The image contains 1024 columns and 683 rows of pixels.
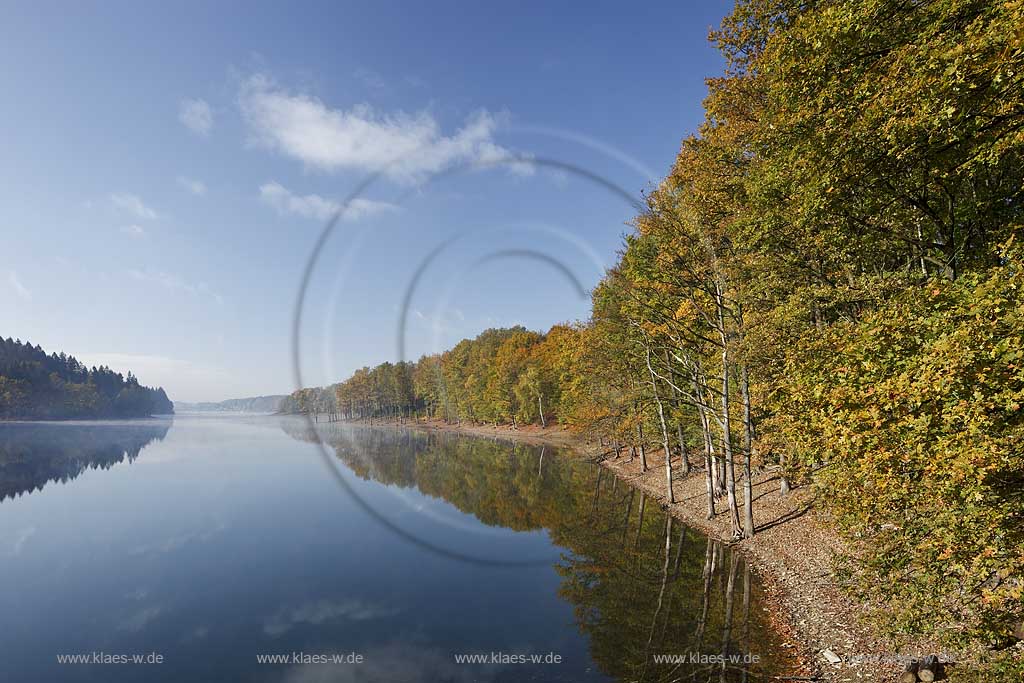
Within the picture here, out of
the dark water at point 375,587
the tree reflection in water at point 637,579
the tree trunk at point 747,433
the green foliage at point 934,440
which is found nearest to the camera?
the green foliage at point 934,440

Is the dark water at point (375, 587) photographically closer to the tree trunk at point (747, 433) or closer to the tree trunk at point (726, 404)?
the tree trunk at point (726, 404)

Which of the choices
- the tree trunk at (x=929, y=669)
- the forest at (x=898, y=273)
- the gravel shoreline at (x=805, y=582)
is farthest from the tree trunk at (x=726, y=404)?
the tree trunk at (x=929, y=669)

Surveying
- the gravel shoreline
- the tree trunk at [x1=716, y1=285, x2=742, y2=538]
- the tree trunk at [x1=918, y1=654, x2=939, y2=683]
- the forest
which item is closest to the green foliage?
the forest

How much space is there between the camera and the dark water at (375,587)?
51.1 feet

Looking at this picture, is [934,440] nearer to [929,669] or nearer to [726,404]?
[929,669]

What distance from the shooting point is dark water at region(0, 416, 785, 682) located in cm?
1558

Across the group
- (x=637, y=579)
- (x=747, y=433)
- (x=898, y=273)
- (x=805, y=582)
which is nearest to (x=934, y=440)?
(x=898, y=273)

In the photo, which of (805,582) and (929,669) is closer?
(929,669)

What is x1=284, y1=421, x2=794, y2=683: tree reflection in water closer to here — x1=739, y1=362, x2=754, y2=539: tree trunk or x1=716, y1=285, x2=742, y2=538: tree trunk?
x1=716, y1=285, x2=742, y2=538: tree trunk

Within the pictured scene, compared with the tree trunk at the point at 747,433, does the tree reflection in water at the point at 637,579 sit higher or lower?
lower

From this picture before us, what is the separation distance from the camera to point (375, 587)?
22.9 meters

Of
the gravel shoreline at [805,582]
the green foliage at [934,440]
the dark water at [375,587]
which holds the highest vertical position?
the green foliage at [934,440]

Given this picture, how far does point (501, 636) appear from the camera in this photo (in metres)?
17.3


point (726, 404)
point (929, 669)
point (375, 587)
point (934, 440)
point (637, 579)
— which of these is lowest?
point (375, 587)
